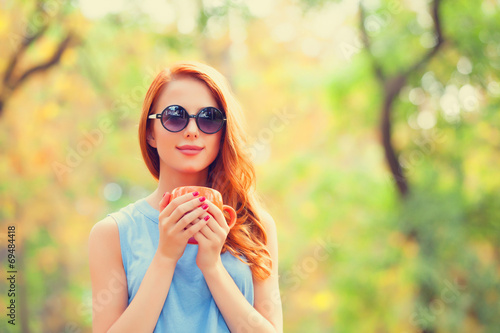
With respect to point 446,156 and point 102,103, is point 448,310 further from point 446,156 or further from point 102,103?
point 102,103

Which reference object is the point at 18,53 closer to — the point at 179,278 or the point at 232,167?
the point at 232,167

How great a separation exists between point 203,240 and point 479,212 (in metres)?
7.09

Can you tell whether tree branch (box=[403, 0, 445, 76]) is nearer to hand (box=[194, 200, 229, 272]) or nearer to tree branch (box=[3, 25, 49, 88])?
tree branch (box=[3, 25, 49, 88])

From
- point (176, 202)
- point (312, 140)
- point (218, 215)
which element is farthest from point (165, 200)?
point (312, 140)

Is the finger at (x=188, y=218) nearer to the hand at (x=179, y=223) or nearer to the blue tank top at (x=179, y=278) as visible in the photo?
the hand at (x=179, y=223)

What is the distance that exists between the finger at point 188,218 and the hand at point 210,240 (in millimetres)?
34

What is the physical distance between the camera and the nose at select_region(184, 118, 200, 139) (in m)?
1.69

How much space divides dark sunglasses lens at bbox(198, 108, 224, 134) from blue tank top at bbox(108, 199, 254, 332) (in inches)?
13.3

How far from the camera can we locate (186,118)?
171 cm

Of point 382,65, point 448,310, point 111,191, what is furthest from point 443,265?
point 111,191

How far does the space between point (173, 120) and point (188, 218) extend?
35 centimetres

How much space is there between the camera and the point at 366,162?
10.8 metres

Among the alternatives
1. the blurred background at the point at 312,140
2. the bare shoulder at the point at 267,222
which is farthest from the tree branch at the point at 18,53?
the bare shoulder at the point at 267,222

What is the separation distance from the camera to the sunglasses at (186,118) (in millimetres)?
1697
